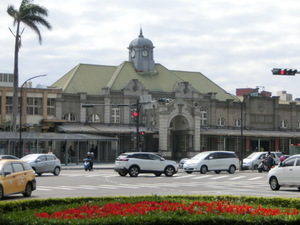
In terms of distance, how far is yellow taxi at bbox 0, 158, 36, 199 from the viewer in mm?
21203

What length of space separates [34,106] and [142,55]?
53.1ft

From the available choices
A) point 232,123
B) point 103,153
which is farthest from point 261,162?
point 232,123

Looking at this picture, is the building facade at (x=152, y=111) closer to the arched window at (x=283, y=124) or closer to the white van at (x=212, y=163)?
the arched window at (x=283, y=124)

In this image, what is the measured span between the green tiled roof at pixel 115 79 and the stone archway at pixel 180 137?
409 centimetres

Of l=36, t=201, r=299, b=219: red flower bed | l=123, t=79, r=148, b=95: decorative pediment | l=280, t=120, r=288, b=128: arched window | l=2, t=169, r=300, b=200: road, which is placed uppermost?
l=123, t=79, r=148, b=95: decorative pediment

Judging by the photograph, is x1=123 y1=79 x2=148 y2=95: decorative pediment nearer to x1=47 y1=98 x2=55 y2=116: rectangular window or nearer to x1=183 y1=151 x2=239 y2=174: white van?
x1=47 y1=98 x2=55 y2=116: rectangular window

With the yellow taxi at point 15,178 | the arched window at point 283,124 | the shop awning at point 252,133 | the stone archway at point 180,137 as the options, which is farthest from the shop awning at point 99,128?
the yellow taxi at point 15,178

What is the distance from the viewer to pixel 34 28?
174ft

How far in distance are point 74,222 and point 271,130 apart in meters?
69.0

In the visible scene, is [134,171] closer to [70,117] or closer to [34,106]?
[34,106]

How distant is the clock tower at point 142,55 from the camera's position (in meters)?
72.9

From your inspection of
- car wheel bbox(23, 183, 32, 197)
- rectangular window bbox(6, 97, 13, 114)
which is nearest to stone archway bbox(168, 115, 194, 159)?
rectangular window bbox(6, 97, 13, 114)

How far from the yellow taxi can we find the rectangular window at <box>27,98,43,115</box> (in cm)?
4024

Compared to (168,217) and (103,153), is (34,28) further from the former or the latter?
(168,217)
